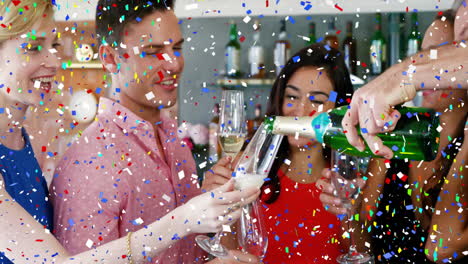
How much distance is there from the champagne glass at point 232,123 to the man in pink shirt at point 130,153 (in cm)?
6

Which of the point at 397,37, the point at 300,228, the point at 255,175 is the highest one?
the point at 397,37

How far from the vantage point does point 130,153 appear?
1.88ft

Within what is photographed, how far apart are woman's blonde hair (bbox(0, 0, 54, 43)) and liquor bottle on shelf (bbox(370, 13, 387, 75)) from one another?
0.34m

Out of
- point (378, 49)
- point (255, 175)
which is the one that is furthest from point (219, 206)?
point (378, 49)

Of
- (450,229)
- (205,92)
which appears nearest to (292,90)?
(205,92)

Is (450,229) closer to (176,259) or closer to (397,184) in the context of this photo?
(397,184)

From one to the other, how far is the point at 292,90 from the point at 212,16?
114 mm

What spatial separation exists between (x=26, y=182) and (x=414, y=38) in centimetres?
42

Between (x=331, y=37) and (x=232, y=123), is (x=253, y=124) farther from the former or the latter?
(x=331, y=37)

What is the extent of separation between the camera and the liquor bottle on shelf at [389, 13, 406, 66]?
0.55 meters

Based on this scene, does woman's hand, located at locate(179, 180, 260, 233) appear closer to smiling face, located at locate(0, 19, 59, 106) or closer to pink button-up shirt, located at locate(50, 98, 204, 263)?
pink button-up shirt, located at locate(50, 98, 204, 263)

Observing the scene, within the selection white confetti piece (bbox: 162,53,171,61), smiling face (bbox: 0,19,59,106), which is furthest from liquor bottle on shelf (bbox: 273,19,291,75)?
smiling face (bbox: 0,19,59,106)

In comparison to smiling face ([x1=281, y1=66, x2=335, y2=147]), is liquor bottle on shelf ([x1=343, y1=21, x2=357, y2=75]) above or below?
above

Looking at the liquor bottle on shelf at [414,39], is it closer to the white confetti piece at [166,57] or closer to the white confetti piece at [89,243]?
the white confetti piece at [166,57]
